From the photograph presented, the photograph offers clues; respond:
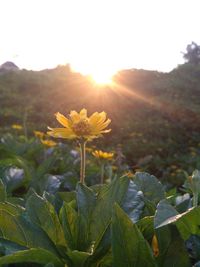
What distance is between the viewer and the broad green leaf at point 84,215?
0.86 metres

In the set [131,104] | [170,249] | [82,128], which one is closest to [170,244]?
[170,249]

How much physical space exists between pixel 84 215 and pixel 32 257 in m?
0.14

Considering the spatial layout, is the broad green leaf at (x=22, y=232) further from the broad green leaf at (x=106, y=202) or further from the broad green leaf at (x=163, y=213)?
the broad green leaf at (x=163, y=213)

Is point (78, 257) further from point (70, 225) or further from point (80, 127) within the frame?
point (80, 127)

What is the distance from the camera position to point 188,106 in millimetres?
9719

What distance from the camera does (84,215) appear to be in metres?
0.86

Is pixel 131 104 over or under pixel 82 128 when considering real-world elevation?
under

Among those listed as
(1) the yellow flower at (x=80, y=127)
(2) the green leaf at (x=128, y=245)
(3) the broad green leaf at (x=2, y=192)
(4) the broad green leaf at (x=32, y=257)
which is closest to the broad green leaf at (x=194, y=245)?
(2) the green leaf at (x=128, y=245)

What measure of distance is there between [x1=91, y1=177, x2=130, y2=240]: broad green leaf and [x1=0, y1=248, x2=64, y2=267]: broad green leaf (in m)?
0.09

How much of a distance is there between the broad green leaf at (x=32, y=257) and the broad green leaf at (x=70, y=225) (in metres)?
0.06

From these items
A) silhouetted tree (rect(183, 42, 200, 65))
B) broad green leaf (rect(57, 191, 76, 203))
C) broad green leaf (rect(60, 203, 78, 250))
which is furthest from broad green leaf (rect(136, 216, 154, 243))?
silhouetted tree (rect(183, 42, 200, 65))

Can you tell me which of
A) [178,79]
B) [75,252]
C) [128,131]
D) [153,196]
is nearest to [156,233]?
[75,252]

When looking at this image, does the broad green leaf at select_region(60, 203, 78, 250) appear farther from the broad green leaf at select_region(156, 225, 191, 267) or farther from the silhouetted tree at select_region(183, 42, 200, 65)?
the silhouetted tree at select_region(183, 42, 200, 65)

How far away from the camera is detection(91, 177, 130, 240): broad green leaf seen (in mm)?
837
